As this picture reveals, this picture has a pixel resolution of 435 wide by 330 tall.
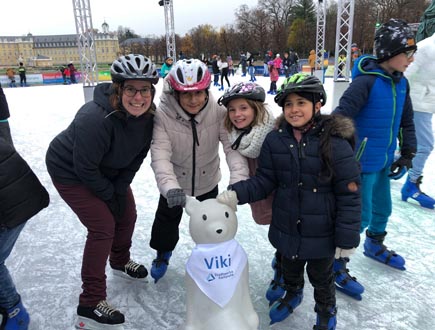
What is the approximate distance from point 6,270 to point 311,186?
70.9 inches

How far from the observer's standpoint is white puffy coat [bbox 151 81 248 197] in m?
2.13

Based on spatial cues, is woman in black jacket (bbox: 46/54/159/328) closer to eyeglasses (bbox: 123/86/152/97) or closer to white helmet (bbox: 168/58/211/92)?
eyeglasses (bbox: 123/86/152/97)

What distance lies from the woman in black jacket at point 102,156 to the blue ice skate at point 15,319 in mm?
323

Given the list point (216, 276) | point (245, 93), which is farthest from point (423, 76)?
point (216, 276)

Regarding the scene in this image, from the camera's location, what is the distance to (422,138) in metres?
3.64

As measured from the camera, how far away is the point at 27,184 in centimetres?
200

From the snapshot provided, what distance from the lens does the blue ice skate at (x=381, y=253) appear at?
106 inches

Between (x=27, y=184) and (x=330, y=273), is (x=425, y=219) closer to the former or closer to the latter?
(x=330, y=273)

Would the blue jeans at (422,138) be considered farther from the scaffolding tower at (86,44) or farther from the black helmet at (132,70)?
the scaffolding tower at (86,44)

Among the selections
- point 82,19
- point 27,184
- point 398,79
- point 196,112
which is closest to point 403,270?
point 398,79

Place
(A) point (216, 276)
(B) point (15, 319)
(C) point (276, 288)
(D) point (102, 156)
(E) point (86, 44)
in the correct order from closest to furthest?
1. (A) point (216, 276)
2. (D) point (102, 156)
3. (B) point (15, 319)
4. (C) point (276, 288)
5. (E) point (86, 44)

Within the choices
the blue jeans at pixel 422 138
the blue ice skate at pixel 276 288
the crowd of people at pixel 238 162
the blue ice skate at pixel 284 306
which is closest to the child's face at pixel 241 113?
the crowd of people at pixel 238 162

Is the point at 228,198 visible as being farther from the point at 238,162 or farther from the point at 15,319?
the point at 15,319

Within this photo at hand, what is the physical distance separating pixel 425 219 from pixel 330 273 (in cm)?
193
